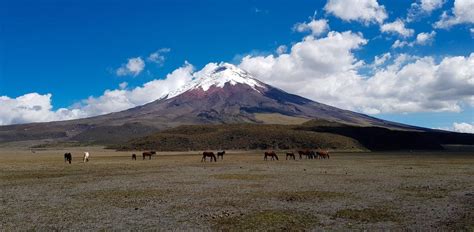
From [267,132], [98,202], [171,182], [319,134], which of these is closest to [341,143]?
[319,134]

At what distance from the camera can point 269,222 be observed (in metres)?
16.8

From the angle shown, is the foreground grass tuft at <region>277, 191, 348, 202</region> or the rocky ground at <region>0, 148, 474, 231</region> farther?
the foreground grass tuft at <region>277, 191, 348, 202</region>

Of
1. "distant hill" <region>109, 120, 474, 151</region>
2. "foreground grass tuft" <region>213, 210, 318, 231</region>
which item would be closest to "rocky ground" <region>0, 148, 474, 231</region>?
"foreground grass tuft" <region>213, 210, 318, 231</region>

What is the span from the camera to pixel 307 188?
2770cm

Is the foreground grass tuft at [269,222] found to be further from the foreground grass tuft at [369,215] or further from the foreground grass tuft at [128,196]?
the foreground grass tuft at [128,196]

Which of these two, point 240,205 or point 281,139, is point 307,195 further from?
point 281,139

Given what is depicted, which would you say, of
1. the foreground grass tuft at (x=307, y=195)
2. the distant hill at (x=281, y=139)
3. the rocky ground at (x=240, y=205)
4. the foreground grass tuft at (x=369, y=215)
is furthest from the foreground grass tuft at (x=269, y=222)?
the distant hill at (x=281, y=139)

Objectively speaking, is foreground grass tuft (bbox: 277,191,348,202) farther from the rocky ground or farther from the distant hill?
the distant hill

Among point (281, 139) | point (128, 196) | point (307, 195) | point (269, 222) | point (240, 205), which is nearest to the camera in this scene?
point (269, 222)

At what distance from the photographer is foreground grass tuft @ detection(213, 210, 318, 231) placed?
15.9 meters

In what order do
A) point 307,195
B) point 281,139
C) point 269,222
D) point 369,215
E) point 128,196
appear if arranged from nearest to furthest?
point 269,222 → point 369,215 → point 307,195 → point 128,196 → point 281,139

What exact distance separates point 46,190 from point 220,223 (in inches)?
625

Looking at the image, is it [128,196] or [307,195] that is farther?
[128,196]

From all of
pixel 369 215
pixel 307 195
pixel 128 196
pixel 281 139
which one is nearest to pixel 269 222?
pixel 369 215
